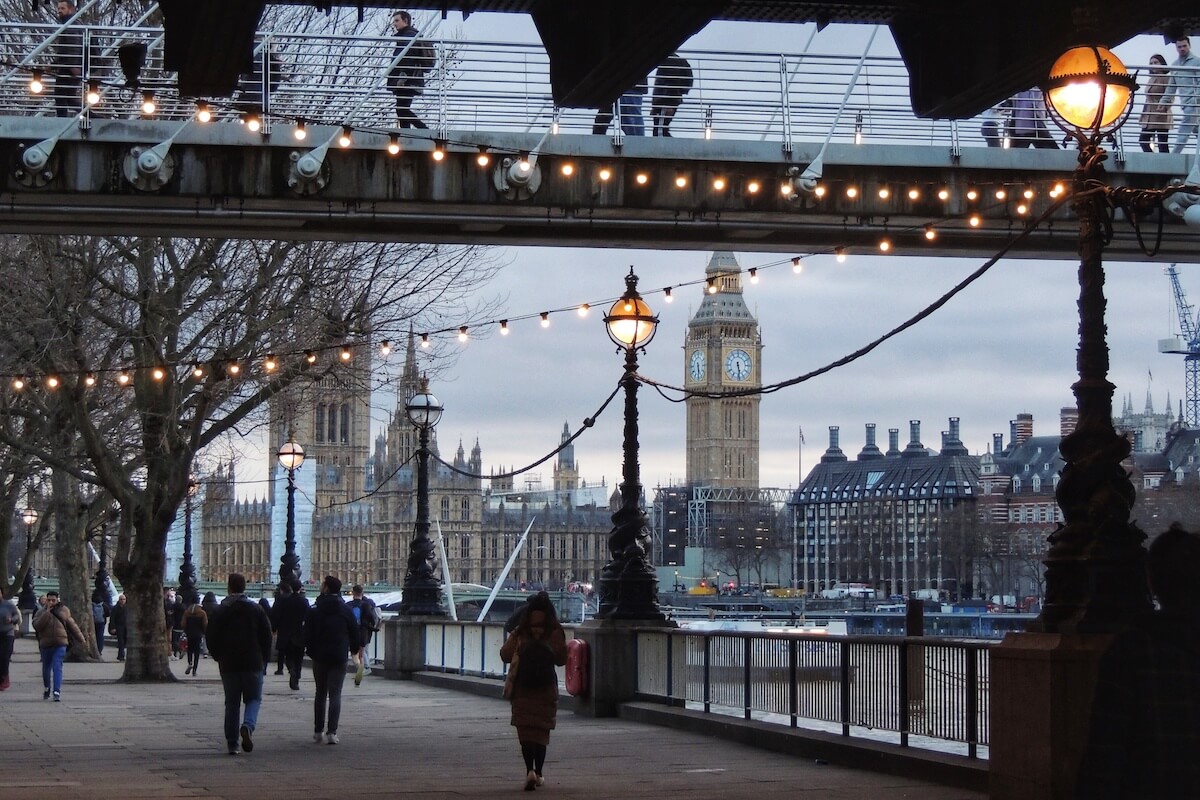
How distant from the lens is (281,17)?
3073 centimetres

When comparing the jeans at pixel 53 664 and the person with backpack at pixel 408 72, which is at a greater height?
the person with backpack at pixel 408 72

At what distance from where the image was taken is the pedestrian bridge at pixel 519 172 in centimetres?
1980

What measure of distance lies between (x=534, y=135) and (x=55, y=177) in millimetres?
5435

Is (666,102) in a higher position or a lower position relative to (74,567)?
higher

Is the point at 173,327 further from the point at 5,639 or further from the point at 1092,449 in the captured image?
the point at 1092,449

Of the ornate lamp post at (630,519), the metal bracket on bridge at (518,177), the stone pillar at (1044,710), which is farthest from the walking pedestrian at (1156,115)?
the stone pillar at (1044,710)

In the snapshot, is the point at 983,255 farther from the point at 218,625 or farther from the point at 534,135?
the point at 218,625

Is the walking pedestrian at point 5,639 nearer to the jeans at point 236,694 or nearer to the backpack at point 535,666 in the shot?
the jeans at point 236,694

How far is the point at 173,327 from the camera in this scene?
28531 mm

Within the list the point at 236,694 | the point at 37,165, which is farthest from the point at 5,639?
the point at 236,694

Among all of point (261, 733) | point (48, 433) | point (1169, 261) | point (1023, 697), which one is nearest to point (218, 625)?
point (261, 733)

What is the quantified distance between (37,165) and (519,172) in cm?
531

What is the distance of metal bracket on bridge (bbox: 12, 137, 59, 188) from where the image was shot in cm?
1920

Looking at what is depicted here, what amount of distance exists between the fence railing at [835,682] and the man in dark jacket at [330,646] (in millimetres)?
3792
